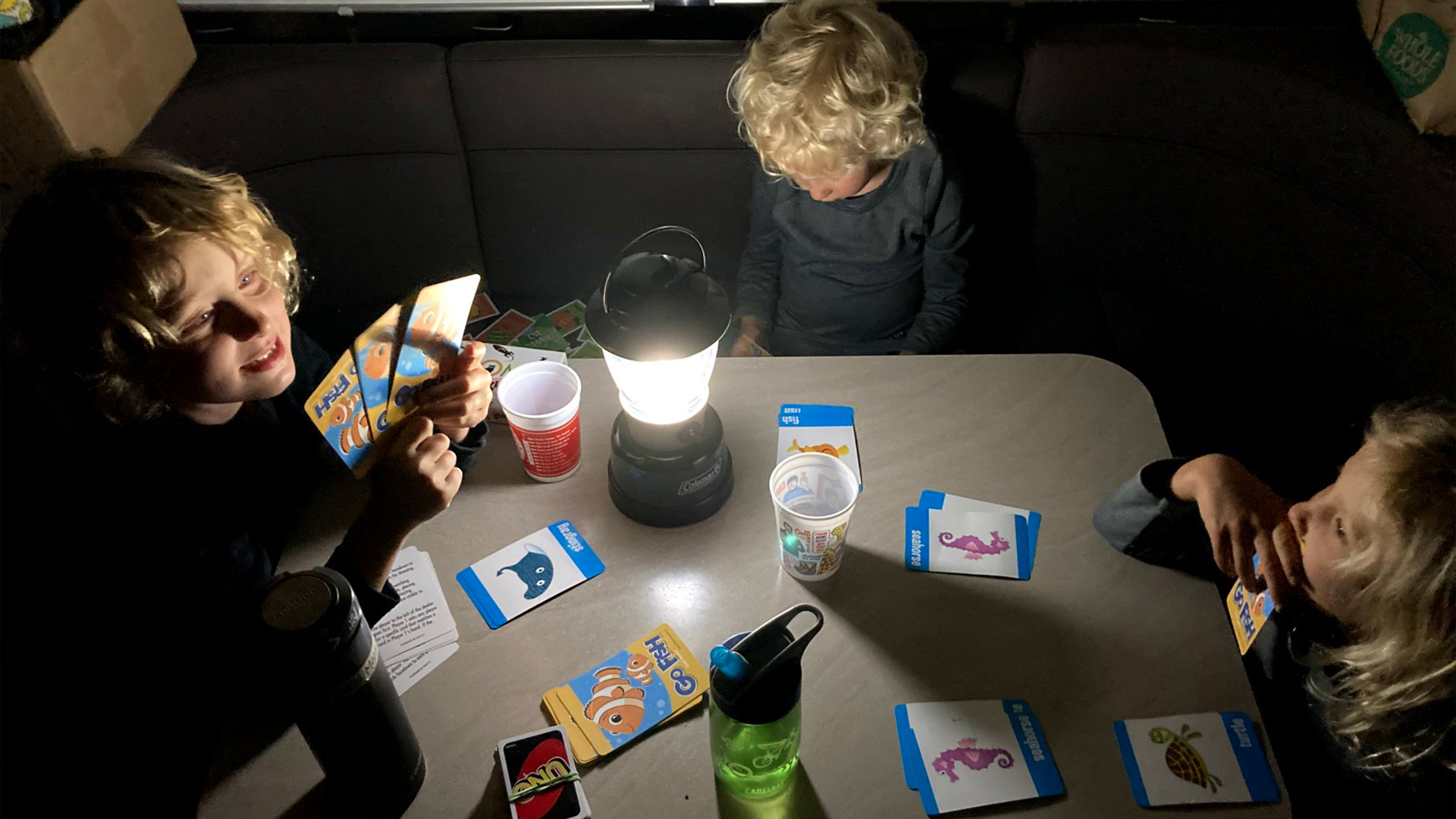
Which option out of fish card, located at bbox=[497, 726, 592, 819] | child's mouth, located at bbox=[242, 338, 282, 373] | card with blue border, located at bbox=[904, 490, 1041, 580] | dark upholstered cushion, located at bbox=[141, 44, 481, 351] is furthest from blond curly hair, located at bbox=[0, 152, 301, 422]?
card with blue border, located at bbox=[904, 490, 1041, 580]

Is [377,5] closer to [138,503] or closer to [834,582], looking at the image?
[138,503]

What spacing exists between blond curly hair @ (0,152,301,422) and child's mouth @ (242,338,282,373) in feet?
0.34

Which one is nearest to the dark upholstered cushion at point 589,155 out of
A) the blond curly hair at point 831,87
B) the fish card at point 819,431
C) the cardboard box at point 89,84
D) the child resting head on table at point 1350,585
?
the blond curly hair at point 831,87

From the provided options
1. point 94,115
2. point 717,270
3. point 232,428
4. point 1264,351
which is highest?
point 94,115

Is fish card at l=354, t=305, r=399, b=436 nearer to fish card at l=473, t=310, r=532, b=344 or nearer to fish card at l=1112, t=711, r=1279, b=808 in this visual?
fish card at l=1112, t=711, r=1279, b=808

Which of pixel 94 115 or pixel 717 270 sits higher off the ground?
pixel 94 115

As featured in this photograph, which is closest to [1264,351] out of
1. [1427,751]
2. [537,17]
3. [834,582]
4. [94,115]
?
[1427,751]

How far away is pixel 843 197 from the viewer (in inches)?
72.3

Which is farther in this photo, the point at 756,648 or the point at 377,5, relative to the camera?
the point at 377,5

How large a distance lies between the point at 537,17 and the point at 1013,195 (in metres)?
1.25

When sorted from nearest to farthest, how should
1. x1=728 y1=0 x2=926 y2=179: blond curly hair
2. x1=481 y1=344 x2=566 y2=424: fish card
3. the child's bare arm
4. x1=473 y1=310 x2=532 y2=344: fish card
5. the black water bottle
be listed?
the black water bottle → x1=481 y1=344 x2=566 y2=424: fish card → x1=728 y1=0 x2=926 y2=179: blond curly hair → the child's bare arm → x1=473 y1=310 x2=532 y2=344: fish card

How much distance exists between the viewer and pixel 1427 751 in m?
1.09

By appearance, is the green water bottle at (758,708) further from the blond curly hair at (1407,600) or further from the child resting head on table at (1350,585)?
the blond curly hair at (1407,600)

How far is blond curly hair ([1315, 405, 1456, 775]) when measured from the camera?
104cm
